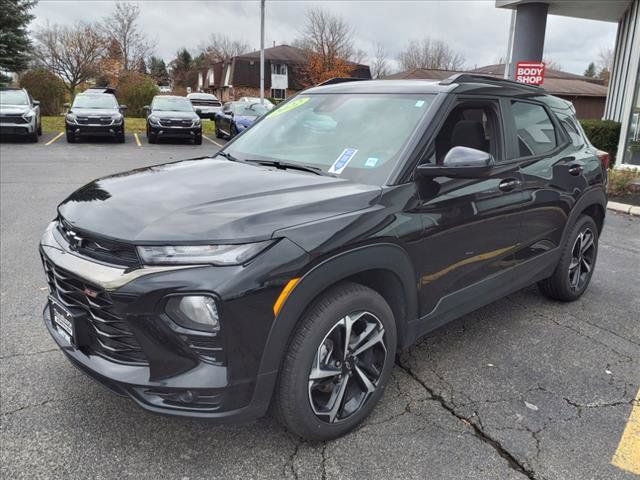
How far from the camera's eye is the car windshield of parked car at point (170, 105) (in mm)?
19047

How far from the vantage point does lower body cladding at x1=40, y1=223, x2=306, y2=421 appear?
2152 mm

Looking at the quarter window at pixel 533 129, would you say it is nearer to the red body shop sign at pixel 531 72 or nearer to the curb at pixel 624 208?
the curb at pixel 624 208

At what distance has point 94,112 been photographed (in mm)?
17828

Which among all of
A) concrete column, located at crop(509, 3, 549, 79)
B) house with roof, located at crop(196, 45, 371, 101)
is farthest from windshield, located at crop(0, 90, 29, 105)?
house with roof, located at crop(196, 45, 371, 101)

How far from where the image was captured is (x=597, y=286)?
5.16 m

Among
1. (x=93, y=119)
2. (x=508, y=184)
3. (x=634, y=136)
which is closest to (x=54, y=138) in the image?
(x=93, y=119)

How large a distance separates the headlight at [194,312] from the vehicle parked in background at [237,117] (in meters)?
15.4

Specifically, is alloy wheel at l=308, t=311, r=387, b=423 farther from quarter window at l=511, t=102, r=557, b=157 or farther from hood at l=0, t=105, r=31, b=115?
hood at l=0, t=105, r=31, b=115

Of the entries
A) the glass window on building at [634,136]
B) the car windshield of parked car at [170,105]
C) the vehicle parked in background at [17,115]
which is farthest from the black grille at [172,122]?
the glass window on building at [634,136]

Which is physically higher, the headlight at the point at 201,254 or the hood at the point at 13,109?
the hood at the point at 13,109

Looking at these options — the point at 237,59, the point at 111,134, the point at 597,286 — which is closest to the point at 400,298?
the point at 597,286

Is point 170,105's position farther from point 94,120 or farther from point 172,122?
point 94,120

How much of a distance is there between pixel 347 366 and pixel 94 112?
57.7 feet

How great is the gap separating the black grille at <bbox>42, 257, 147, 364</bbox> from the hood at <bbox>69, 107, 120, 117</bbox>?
661 inches
